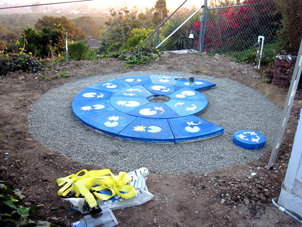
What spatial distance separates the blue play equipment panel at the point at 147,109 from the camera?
349cm

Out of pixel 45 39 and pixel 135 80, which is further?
pixel 45 39

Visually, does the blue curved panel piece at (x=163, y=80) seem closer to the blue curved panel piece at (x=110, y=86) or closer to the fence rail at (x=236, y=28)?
the blue curved panel piece at (x=110, y=86)

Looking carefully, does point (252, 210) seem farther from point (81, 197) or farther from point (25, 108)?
point (25, 108)

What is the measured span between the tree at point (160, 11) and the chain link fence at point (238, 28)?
735 inches

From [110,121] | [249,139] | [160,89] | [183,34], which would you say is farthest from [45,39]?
[249,139]

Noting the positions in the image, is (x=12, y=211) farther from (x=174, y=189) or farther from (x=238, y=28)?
(x=238, y=28)

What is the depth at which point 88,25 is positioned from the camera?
42750 millimetres

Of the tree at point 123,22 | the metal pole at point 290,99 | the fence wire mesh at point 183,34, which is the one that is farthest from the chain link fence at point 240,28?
the tree at point 123,22

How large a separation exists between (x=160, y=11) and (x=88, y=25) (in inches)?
801

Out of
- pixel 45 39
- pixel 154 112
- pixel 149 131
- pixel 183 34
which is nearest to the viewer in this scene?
pixel 149 131

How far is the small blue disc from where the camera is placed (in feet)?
10.6

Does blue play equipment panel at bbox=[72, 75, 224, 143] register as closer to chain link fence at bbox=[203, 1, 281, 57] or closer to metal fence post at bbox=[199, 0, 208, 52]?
metal fence post at bbox=[199, 0, 208, 52]

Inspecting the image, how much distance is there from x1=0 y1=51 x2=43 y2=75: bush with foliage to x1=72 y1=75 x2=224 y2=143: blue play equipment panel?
204 cm

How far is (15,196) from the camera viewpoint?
83.0 inches
